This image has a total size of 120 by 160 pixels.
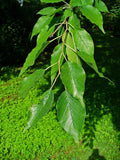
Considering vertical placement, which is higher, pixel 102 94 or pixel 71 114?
pixel 71 114

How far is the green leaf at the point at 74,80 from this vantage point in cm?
52

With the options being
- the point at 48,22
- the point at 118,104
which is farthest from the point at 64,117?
the point at 118,104

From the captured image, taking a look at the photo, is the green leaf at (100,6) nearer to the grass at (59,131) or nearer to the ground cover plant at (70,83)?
the ground cover plant at (70,83)

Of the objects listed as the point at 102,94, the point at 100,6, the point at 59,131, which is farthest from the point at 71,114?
the point at 102,94

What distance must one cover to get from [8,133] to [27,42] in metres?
4.37

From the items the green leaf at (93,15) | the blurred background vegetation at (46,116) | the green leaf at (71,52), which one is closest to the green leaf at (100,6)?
A: the green leaf at (93,15)

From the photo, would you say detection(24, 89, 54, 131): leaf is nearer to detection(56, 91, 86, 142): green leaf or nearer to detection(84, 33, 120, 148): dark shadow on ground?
detection(56, 91, 86, 142): green leaf

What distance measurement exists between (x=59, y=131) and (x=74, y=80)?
127 inches

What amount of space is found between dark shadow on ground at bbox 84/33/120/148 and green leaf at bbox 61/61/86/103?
9.80 feet

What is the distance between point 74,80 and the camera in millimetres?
538

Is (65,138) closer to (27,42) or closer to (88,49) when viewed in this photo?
(88,49)

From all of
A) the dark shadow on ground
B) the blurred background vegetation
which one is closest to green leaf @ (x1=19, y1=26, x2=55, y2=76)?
the blurred background vegetation

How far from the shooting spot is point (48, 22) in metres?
0.88

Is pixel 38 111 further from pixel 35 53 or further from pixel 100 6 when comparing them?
pixel 100 6
